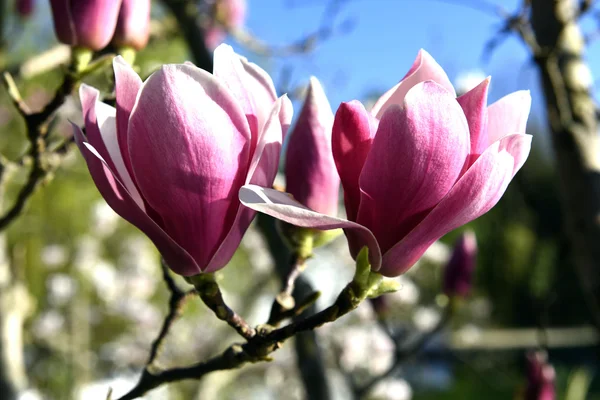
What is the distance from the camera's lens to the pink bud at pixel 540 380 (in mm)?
977

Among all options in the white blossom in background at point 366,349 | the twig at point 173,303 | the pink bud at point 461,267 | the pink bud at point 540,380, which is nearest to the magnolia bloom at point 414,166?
the twig at point 173,303

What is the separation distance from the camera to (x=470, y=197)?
0.37 metres

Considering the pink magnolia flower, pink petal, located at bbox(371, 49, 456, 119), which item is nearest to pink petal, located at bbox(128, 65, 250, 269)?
pink petal, located at bbox(371, 49, 456, 119)

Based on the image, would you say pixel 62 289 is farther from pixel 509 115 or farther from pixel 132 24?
pixel 509 115

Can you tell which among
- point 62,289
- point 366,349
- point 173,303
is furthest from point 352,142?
point 62,289

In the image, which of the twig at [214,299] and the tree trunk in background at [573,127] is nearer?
the twig at [214,299]

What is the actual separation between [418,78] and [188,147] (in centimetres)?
17

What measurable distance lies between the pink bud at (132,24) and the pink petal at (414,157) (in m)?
0.36

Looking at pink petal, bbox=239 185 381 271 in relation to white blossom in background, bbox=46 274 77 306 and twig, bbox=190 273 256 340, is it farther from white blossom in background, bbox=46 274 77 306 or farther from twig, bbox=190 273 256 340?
white blossom in background, bbox=46 274 77 306

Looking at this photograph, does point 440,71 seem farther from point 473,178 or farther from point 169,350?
point 169,350

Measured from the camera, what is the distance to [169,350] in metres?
3.25

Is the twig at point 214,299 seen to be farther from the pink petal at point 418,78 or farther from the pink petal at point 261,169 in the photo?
the pink petal at point 418,78

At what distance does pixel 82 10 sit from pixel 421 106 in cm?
37

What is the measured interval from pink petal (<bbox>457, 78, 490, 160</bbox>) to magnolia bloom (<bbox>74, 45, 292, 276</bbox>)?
12cm
